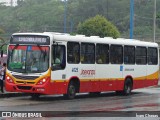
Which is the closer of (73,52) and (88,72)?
(73,52)

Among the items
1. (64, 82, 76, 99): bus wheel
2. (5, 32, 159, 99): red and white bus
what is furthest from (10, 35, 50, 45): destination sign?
(64, 82, 76, 99): bus wheel

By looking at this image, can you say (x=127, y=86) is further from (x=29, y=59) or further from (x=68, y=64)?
(x=29, y=59)

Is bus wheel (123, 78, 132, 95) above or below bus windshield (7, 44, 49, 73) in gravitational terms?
below

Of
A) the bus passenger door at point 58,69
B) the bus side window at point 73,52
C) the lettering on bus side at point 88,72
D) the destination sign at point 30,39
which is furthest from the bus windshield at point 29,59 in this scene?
the lettering on bus side at point 88,72

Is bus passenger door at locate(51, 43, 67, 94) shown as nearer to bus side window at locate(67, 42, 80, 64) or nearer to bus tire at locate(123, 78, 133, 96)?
bus side window at locate(67, 42, 80, 64)

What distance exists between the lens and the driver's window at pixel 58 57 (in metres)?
21.5

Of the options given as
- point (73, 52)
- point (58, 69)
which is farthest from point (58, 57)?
point (73, 52)

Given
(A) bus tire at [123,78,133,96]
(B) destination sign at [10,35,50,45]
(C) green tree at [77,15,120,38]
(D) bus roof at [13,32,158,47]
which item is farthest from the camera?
(C) green tree at [77,15,120,38]

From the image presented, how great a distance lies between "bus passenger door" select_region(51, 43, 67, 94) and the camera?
21.5 m

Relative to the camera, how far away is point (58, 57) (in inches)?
858

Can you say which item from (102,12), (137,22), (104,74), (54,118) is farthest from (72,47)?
(102,12)

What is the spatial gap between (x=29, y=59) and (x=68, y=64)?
1.96 m

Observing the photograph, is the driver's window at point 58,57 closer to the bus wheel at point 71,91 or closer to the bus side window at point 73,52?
the bus side window at point 73,52

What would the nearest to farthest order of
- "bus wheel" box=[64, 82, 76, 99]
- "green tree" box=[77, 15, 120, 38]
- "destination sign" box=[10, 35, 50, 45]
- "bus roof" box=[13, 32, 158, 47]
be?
1. "destination sign" box=[10, 35, 50, 45]
2. "bus roof" box=[13, 32, 158, 47]
3. "bus wheel" box=[64, 82, 76, 99]
4. "green tree" box=[77, 15, 120, 38]
